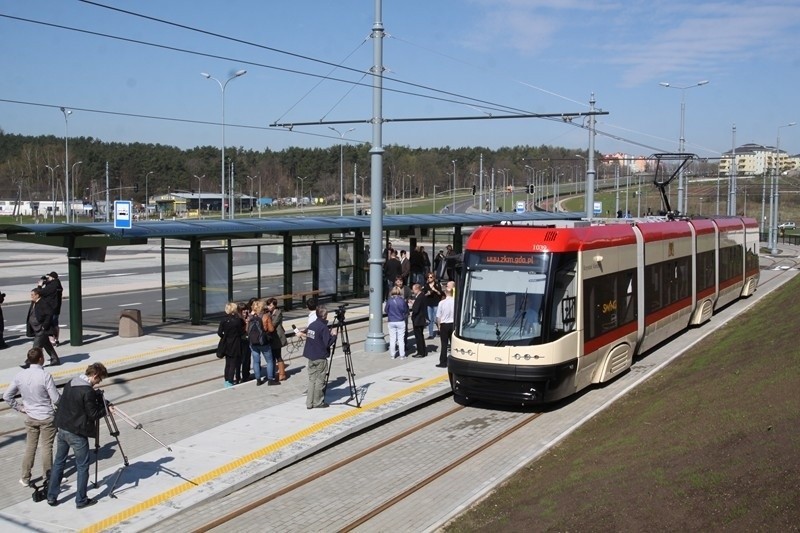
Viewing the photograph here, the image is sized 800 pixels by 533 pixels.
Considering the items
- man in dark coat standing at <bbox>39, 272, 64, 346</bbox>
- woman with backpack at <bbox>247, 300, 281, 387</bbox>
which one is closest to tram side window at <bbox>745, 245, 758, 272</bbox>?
woman with backpack at <bbox>247, 300, 281, 387</bbox>

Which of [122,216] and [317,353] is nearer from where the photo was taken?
[317,353]

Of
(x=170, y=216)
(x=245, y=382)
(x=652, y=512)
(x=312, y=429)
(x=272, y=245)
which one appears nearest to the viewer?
(x=652, y=512)

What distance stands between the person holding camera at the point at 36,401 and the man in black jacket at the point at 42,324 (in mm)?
7423

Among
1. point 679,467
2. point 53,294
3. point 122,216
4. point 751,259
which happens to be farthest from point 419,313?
point 751,259

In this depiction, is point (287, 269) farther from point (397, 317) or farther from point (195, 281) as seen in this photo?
point (397, 317)

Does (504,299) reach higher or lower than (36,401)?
higher

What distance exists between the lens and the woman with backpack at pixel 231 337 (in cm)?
1465

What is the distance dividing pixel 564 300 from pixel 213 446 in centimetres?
563

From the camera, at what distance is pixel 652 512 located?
7.43m

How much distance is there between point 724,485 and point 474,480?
3.27 metres

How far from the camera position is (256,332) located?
1487cm

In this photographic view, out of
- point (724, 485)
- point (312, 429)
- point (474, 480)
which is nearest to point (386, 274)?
point (312, 429)

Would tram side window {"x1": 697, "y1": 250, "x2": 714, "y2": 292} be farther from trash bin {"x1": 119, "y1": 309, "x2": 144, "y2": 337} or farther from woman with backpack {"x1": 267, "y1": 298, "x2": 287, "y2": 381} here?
trash bin {"x1": 119, "y1": 309, "x2": 144, "y2": 337}

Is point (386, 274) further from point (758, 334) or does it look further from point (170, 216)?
point (170, 216)
